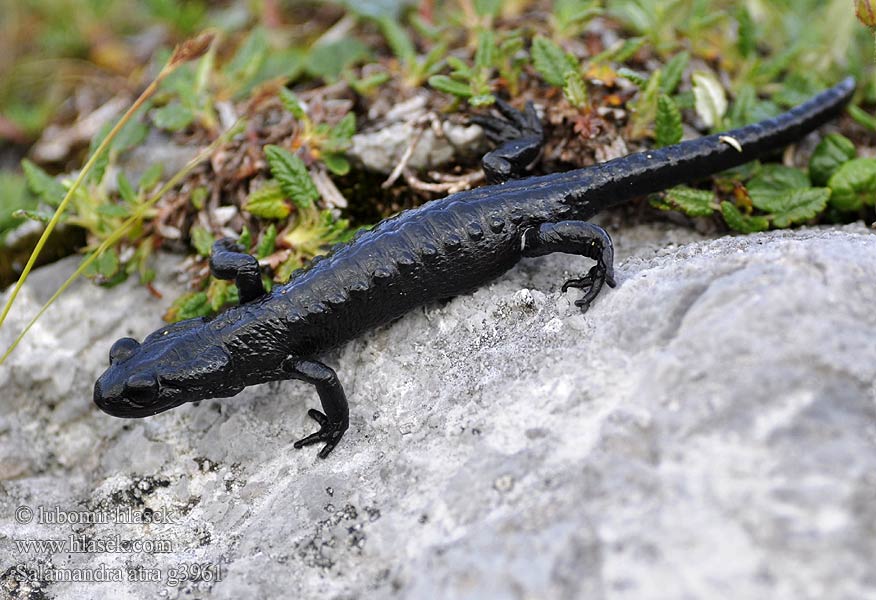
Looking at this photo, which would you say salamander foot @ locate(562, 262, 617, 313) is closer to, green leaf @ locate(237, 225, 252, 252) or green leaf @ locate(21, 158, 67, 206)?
green leaf @ locate(237, 225, 252, 252)

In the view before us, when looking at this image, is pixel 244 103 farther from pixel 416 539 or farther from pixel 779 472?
pixel 779 472

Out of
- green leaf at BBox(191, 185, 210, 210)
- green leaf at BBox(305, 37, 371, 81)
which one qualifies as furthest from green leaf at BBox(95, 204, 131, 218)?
green leaf at BBox(305, 37, 371, 81)

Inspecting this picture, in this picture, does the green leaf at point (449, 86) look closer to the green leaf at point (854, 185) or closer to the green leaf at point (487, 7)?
the green leaf at point (487, 7)

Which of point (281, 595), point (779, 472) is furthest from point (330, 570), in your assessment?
point (779, 472)

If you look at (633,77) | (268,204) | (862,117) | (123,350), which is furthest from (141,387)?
(862,117)

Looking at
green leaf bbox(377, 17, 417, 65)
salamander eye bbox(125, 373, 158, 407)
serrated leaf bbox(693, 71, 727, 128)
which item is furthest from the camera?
green leaf bbox(377, 17, 417, 65)

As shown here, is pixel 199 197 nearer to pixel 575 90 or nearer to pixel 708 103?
pixel 575 90

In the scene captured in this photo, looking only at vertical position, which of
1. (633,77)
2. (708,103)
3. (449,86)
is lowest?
(708,103)
